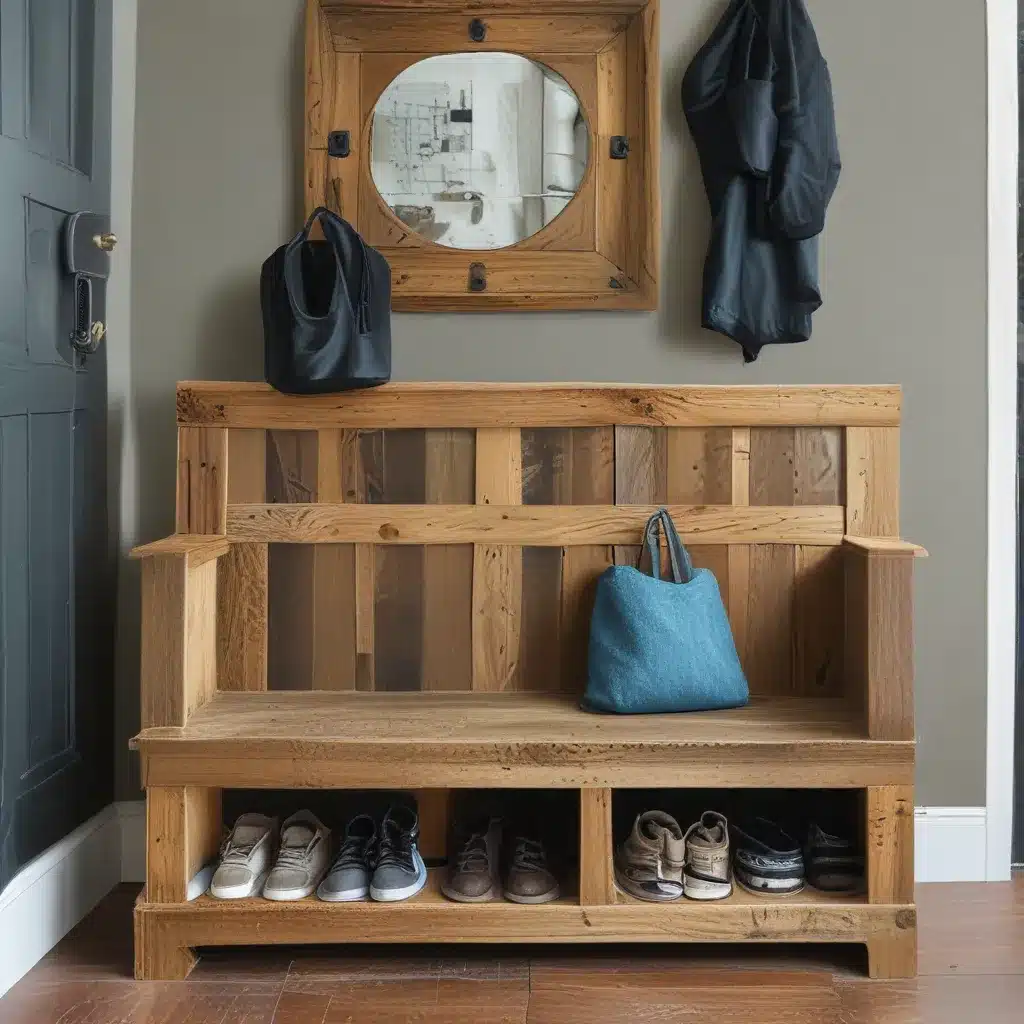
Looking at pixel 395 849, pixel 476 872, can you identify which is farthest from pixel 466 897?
pixel 395 849

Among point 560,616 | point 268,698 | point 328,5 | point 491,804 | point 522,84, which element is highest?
point 328,5

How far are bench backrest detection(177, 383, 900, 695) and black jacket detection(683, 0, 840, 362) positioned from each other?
17 centimetres

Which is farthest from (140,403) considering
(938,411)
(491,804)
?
(938,411)

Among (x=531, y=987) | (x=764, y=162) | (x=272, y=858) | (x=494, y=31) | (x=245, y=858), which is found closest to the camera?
(x=531, y=987)

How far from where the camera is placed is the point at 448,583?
7.26 feet

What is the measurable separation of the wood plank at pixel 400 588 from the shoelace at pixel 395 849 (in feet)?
0.99

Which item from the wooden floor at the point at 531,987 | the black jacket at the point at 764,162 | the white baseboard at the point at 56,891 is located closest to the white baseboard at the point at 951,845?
the wooden floor at the point at 531,987

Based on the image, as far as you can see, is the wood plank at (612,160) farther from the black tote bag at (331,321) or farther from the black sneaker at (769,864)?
the black sneaker at (769,864)

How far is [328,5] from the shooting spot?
2266 mm

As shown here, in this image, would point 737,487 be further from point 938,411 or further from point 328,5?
point 328,5

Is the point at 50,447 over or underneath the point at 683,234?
underneath

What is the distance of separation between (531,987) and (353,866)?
36 cm

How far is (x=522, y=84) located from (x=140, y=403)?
103cm

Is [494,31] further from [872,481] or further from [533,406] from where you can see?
[872,481]
